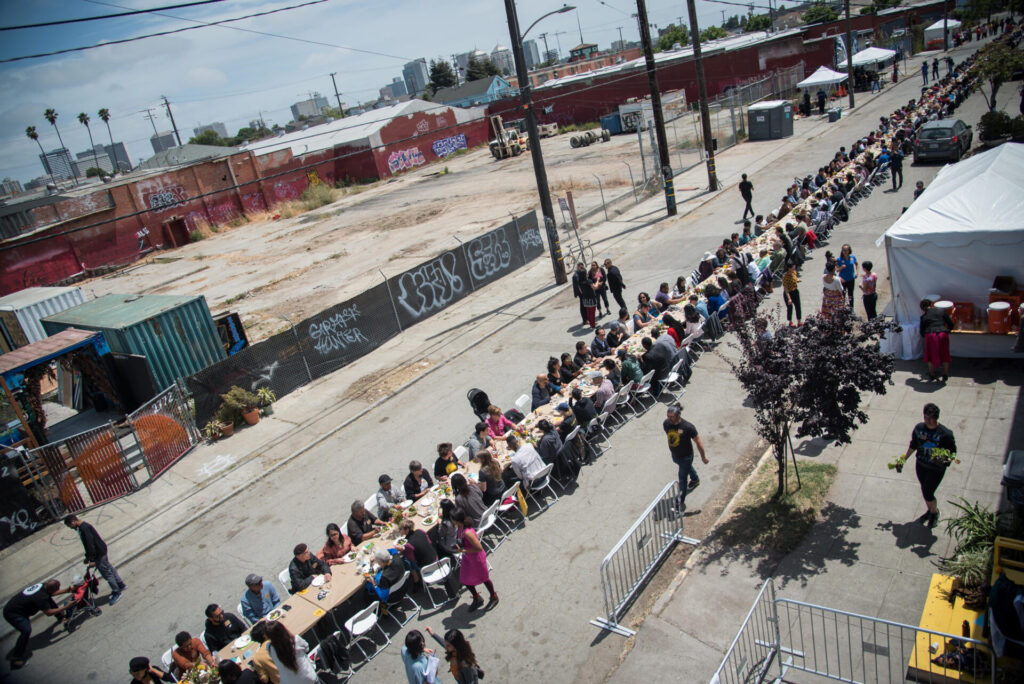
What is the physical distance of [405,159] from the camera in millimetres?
60656

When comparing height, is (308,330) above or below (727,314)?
above

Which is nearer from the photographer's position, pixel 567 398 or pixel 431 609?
pixel 431 609

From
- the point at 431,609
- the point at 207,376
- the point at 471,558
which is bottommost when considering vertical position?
the point at 431,609

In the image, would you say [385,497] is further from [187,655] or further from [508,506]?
[187,655]

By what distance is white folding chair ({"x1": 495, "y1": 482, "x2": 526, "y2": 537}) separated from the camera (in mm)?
9188

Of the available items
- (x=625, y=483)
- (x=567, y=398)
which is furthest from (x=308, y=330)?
(x=625, y=483)

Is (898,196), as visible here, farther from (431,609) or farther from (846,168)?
(431,609)

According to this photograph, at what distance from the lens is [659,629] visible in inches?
280

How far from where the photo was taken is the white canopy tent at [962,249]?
10984 millimetres

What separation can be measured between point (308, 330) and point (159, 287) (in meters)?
21.2

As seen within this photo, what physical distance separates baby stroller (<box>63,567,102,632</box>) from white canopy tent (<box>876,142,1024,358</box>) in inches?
553

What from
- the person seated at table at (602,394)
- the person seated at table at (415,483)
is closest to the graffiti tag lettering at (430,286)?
Answer: the person seated at table at (602,394)

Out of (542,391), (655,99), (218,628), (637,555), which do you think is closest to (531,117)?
(655,99)

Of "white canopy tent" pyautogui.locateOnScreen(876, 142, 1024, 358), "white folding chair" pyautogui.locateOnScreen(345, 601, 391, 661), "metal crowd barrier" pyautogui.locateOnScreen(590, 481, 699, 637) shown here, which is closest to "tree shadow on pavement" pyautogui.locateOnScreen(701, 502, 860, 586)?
"metal crowd barrier" pyautogui.locateOnScreen(590, 481, 699, 637)
